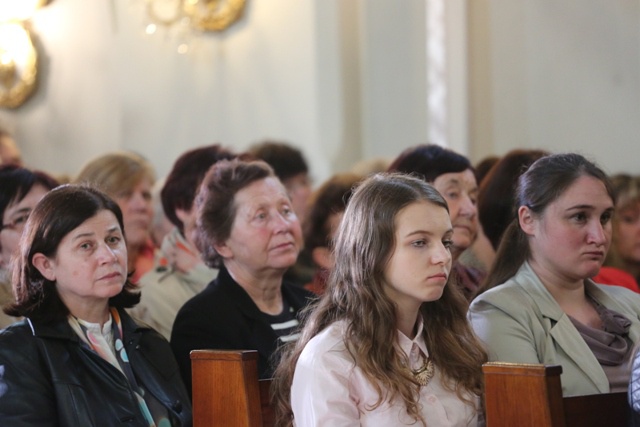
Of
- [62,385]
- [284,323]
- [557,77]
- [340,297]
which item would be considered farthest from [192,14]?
[340,297]

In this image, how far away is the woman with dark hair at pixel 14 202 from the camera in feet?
13.4

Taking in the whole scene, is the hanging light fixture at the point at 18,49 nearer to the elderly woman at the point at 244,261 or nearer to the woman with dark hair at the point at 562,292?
the elderly woman at the point at 244,261

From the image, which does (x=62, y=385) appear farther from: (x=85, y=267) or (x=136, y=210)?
(x=136, y=210)

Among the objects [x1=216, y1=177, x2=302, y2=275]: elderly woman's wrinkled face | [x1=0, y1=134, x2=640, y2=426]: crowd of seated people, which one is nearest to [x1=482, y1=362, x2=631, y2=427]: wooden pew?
[x1=0, y1=134, x2=640, y2=426]: crowd of seated people

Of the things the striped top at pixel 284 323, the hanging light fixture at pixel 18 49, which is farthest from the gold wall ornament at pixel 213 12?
the striped top at pixel 284 323

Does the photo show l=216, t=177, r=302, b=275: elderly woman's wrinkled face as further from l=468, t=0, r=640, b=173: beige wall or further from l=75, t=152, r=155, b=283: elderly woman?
l=468, t=0, r=640, b=173: beige wall

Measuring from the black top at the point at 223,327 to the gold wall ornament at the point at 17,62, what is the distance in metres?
5.35

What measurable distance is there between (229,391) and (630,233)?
3.71 m

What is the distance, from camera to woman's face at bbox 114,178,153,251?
5.09m

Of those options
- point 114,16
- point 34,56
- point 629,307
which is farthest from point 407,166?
point 34,56

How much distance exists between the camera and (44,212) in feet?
11.1

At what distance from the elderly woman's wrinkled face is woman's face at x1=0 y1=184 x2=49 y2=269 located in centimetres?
77

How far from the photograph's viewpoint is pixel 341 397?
2707 millimetres

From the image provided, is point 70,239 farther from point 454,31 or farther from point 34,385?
point 454,31
